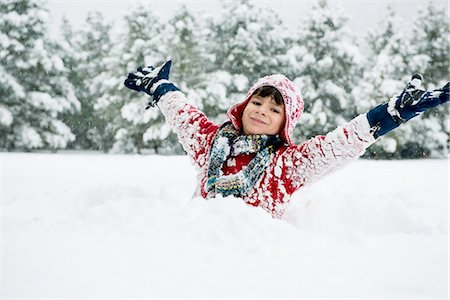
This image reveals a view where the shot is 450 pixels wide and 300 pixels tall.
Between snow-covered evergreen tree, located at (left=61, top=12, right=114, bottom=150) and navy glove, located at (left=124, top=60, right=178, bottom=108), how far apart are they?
19387mm

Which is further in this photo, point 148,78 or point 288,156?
point 148,78

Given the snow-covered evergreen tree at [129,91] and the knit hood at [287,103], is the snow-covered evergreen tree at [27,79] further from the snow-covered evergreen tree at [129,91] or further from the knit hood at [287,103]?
the knit hood at [287,103]

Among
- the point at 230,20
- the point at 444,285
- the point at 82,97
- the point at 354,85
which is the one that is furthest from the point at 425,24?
the point at 444,285

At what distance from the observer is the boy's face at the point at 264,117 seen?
109 inches

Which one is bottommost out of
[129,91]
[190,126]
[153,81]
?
[190,126]

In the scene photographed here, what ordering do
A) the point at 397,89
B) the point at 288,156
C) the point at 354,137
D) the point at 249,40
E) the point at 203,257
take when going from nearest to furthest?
1. the point at 203,257
2. the point at 354,137
3. the point at 288,156
4. the point at 397,89
5. the point at 249,40

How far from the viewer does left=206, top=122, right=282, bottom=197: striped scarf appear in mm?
2574

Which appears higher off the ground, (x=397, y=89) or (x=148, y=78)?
(x=397, y=89)

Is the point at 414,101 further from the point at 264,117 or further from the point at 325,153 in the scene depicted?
the point at 264,117

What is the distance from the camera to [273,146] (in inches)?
110

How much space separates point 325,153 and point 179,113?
1.10 meters

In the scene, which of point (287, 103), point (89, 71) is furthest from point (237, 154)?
point (89, 71)

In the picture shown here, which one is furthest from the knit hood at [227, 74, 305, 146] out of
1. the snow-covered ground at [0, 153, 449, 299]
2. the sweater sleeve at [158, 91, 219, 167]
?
the snow-covered ground at [0, 153, 449, 299]

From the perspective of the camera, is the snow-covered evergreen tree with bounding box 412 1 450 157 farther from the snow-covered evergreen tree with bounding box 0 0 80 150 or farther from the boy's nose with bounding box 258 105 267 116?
the boy's nose with bounding box 258 105 267 116
